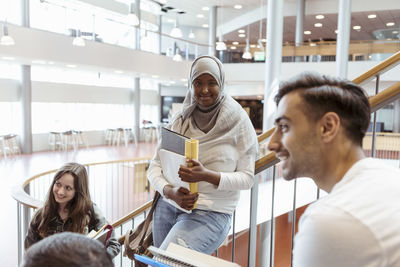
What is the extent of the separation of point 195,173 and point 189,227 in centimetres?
29

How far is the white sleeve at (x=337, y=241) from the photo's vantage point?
761 millimetres

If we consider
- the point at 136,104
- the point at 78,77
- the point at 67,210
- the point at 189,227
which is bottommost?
the point at 67,210

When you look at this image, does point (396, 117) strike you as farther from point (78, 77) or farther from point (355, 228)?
point (355, 228)

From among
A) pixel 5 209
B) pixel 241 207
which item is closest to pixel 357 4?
pixel 241 207

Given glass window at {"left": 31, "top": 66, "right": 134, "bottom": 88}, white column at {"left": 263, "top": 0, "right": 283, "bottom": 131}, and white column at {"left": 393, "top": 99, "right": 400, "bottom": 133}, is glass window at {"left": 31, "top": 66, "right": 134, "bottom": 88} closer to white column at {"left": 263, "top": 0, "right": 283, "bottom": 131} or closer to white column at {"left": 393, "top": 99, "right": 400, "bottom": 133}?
white column at {"left": 263, "top": 0, "right": 283, "bottom": 131}

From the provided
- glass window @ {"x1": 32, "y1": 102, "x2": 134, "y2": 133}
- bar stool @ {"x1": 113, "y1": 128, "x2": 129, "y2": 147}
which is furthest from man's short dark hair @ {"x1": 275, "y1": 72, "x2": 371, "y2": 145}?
bar stool @ {"x1": 113, "y1": 128, "x2": 129, "y2": 147}

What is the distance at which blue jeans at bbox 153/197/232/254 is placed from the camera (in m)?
1.58

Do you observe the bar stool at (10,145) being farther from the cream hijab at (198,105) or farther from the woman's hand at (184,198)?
the woman's hand at (184,198)

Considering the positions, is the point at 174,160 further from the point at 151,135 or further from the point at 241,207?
the point at 151,135

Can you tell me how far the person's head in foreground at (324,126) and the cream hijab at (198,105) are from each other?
72 cm

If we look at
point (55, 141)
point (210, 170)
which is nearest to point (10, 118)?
point (55, 141)

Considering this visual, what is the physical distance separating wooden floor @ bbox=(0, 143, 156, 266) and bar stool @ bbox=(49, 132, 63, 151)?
2.13ft

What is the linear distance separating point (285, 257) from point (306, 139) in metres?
6.83

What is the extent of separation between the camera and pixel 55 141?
43.5ft
